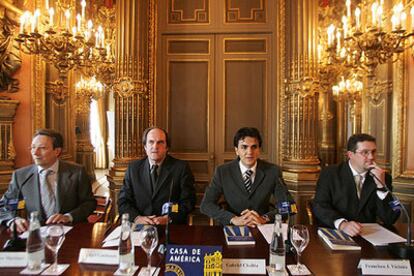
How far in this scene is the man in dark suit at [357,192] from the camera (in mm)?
2174

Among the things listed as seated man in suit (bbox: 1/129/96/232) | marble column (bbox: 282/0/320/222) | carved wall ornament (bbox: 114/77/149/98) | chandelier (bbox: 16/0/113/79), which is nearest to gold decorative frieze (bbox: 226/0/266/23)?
marble column (bbox: 282/0/320/222)

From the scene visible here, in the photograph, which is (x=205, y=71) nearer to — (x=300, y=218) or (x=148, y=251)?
(x=300, y=218)

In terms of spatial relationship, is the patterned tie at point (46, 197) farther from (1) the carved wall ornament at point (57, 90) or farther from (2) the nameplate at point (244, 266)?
(1) the carved wall ornament at point (57, 90)

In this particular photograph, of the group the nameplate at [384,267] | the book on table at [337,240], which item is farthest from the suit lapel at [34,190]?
the nameplate at [384,267]

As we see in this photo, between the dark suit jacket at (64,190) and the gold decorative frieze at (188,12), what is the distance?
2.63m

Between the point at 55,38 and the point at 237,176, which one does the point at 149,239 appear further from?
the point at 55,38

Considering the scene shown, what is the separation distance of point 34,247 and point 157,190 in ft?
3.97

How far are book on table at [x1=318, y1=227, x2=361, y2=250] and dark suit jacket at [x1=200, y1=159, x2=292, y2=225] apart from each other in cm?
54

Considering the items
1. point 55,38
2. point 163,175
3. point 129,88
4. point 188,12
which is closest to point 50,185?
point 163,175

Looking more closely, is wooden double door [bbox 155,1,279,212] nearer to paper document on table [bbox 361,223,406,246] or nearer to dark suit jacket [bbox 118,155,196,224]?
dark suit jacket [bbox 118,155,196,224]

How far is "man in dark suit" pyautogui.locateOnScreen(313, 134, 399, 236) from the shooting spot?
217cm

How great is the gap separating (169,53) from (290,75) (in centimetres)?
160

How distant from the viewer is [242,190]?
2.49m

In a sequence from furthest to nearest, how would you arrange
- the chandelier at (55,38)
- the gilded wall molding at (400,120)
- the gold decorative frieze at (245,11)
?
the gold decorative frieze at (245,11), the gilded wall molding at (400,120), the chandelier at (55,38)
